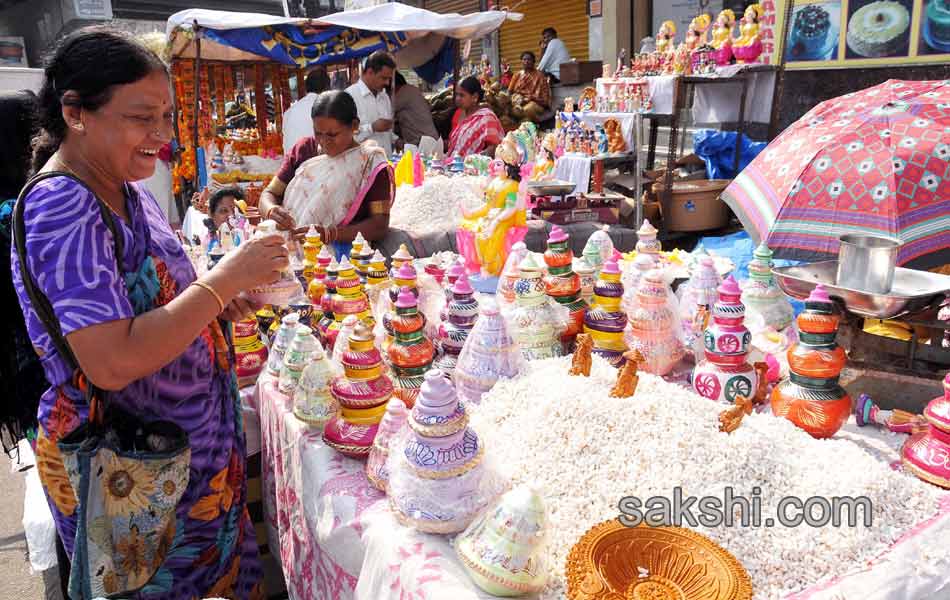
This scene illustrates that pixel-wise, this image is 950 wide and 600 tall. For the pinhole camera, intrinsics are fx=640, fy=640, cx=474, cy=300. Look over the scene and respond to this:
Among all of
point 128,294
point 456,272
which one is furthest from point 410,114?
point 128,294

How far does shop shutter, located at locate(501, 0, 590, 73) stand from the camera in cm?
1106

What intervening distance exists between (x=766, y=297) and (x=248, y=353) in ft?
5.13

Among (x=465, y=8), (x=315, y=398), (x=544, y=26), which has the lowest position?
(x=315, y=398)

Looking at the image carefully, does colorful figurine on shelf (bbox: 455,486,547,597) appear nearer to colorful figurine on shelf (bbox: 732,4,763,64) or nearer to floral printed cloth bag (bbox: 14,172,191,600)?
floral printed cloth bag (bbox: 14,172,191,600)

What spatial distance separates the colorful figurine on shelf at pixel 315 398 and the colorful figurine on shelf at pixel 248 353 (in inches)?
21.9

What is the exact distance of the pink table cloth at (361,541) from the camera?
0.96 m

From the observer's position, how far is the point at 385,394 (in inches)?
56.1

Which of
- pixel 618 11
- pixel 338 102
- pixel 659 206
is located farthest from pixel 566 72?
pixel 338 102

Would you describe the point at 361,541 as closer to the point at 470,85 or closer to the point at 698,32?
the point at 470,85

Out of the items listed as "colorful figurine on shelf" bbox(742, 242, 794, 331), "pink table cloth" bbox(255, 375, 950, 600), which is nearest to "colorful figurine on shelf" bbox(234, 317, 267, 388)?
"pink table cloth" bbox(255, 375, 950, 600)

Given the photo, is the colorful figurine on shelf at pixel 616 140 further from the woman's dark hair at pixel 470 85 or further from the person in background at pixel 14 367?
the person in background at pixel 14 367

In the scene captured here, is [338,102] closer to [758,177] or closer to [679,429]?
[758,177]

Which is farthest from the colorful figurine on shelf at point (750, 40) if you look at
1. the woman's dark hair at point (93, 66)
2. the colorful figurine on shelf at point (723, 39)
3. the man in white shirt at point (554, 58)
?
the woman's dark hair at point (93, 66)

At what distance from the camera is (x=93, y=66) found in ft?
3.59
